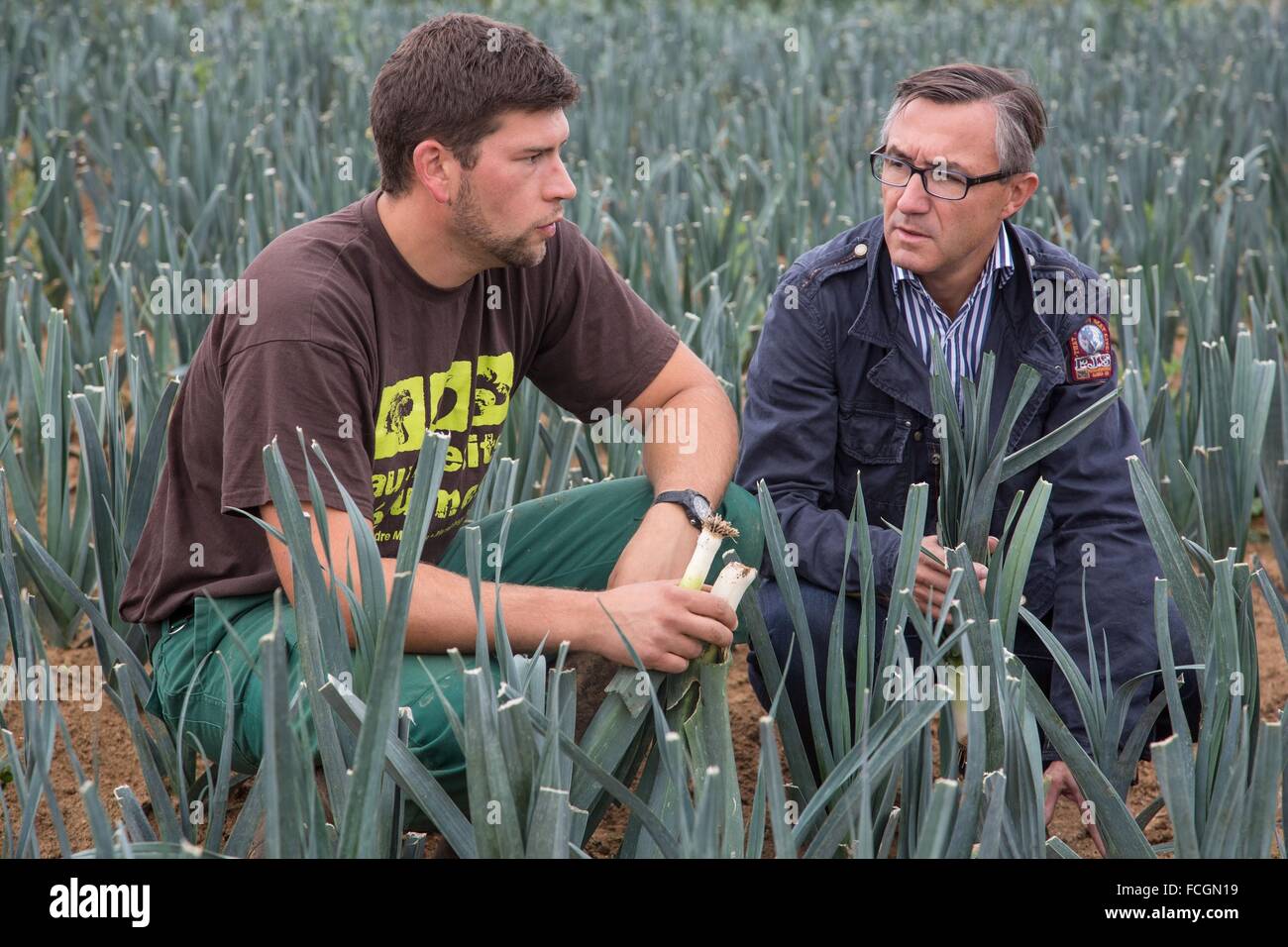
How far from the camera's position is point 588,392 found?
1891mm

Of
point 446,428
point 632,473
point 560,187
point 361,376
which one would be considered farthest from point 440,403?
point 632,473

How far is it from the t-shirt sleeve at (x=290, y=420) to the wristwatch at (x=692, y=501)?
1.34ft

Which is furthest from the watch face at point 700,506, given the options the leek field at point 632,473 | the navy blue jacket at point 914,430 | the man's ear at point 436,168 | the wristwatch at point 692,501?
the man's ear at point 436,168

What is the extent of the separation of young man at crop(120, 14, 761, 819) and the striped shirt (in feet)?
0.96

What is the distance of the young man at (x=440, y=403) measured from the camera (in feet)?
4.73

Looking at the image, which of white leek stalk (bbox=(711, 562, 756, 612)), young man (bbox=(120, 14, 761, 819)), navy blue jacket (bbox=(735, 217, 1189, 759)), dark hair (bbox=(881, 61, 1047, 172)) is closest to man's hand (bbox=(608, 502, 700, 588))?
young man (bbox=(120, 14, 761, 819))

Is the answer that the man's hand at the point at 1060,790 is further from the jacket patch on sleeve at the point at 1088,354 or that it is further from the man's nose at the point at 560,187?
the man's nose at the point at 560,187

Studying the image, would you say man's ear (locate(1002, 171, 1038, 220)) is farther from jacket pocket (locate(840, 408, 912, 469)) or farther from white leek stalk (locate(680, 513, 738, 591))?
white leek stalk (locate(680, 513, 738, 591))

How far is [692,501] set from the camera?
1.71 metres

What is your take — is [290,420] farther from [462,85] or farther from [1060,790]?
[1060,790]

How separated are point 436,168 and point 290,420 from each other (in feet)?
1.19

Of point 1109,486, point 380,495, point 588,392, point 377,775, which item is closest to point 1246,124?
point 1109,486

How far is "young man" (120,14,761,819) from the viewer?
1440 mm
